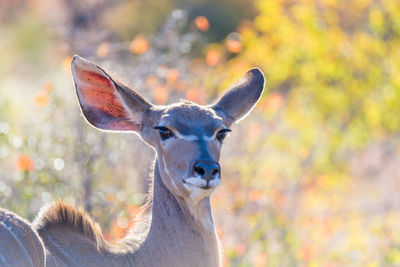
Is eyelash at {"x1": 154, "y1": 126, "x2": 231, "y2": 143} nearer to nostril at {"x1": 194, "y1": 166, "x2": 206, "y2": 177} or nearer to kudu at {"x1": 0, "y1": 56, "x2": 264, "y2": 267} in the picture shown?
kudu at {"x1": 0, "y1": 56, "x2": 264, "y2": 267}

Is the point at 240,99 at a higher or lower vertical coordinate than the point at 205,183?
higher

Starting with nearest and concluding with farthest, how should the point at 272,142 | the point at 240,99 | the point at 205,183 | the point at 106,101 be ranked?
the point at 205,183
the point at 106,101
the point at 240,99
the point at 272,142

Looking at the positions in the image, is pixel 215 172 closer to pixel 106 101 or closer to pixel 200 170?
pixel 200 170

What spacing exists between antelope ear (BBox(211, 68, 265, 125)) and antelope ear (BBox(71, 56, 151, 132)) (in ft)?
1.64

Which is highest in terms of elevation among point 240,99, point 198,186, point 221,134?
point 240,99

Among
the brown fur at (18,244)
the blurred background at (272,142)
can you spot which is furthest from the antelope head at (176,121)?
the brown fur at (18,244)

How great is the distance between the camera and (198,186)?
482 cm

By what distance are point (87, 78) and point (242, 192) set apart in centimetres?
418

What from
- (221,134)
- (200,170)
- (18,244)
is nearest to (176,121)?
(221,134)

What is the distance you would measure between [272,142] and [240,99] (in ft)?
16.6

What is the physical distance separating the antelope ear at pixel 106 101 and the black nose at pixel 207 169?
2.40 ft

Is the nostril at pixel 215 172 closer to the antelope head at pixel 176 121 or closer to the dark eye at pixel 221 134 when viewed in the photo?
the antelope head at pixel 176 121

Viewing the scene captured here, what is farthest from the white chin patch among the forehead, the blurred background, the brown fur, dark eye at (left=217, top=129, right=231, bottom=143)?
the brown fur

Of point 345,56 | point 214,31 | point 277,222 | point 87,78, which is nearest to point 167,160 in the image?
point 87,78
